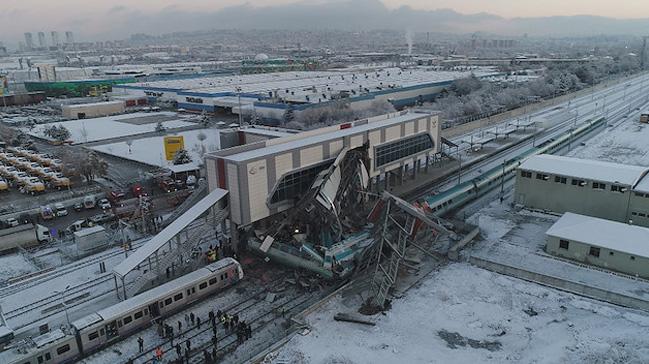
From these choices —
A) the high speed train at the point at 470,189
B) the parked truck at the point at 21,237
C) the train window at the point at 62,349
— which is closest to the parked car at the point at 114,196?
the parked truck at the point at 21,237

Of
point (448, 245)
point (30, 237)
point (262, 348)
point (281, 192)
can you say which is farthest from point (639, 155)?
point (30, 237)

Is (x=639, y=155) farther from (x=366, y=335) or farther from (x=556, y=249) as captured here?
(x=366, y=335)

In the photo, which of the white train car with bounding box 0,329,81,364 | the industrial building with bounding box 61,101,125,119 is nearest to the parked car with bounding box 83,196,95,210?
the white train car with bounding box 0,329,81,364

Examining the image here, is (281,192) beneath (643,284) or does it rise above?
above

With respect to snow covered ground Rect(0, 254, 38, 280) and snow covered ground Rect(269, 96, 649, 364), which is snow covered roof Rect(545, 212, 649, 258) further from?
snow covered ground Rect(0, 254, 38, 280)

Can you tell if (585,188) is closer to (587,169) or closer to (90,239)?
(587,169)
